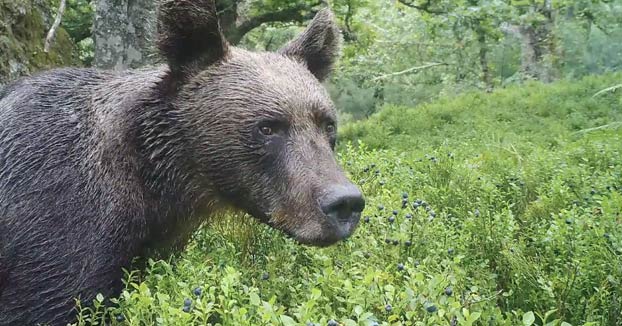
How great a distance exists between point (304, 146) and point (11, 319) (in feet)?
5.29

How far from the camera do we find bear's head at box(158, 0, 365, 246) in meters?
3.18

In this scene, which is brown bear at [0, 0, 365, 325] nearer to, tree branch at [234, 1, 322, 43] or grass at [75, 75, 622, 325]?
grass at [75, 75, 622, 325]

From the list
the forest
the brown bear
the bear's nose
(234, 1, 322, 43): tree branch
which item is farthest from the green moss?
(234, 1, 322, 43): tree branch

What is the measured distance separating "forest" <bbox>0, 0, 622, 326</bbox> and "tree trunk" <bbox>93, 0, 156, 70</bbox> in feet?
0.04

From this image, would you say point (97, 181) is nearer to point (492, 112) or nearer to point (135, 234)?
point (135, 234)

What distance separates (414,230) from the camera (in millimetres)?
3744

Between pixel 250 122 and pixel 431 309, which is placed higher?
pixel 250 122

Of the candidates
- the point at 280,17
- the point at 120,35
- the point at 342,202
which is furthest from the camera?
the point at 280,17

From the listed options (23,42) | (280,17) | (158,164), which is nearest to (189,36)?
(158,164)

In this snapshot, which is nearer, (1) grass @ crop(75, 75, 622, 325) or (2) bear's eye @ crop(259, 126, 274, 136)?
(1) grass @ crop(75, 75, 622, 325)

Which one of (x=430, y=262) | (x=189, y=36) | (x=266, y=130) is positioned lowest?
(x=430, y=262)

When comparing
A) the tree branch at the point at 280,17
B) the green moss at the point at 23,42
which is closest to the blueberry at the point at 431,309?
the green moss at the point at 23,42

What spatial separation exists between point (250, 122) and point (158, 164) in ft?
1.73

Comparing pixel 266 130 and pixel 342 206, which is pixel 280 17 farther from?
pixel 342 206
